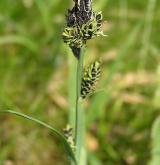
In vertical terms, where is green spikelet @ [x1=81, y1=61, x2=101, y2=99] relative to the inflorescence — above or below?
below

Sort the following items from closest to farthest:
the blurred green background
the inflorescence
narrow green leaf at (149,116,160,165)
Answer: the inflorescence
narrow green leaf at (149,116,160,165)
the blurred green background

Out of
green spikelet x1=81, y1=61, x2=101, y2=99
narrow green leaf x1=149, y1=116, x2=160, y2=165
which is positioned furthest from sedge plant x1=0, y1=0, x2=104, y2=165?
narrow green leaf x1=149, y1=116, x2=160, y2=165

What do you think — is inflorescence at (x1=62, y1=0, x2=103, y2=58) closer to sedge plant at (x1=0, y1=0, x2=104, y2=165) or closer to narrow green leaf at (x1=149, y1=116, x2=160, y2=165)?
sedge plant at (x1=0, y1=0, x2=104, y2=165)

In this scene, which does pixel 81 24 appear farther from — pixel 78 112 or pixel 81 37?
pixel 78 112

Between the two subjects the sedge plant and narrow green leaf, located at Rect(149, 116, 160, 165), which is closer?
the sedge plant

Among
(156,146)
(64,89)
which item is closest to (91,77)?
(156,146)

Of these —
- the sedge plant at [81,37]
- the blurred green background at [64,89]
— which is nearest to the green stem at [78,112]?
the sedge plant at [81,37]
